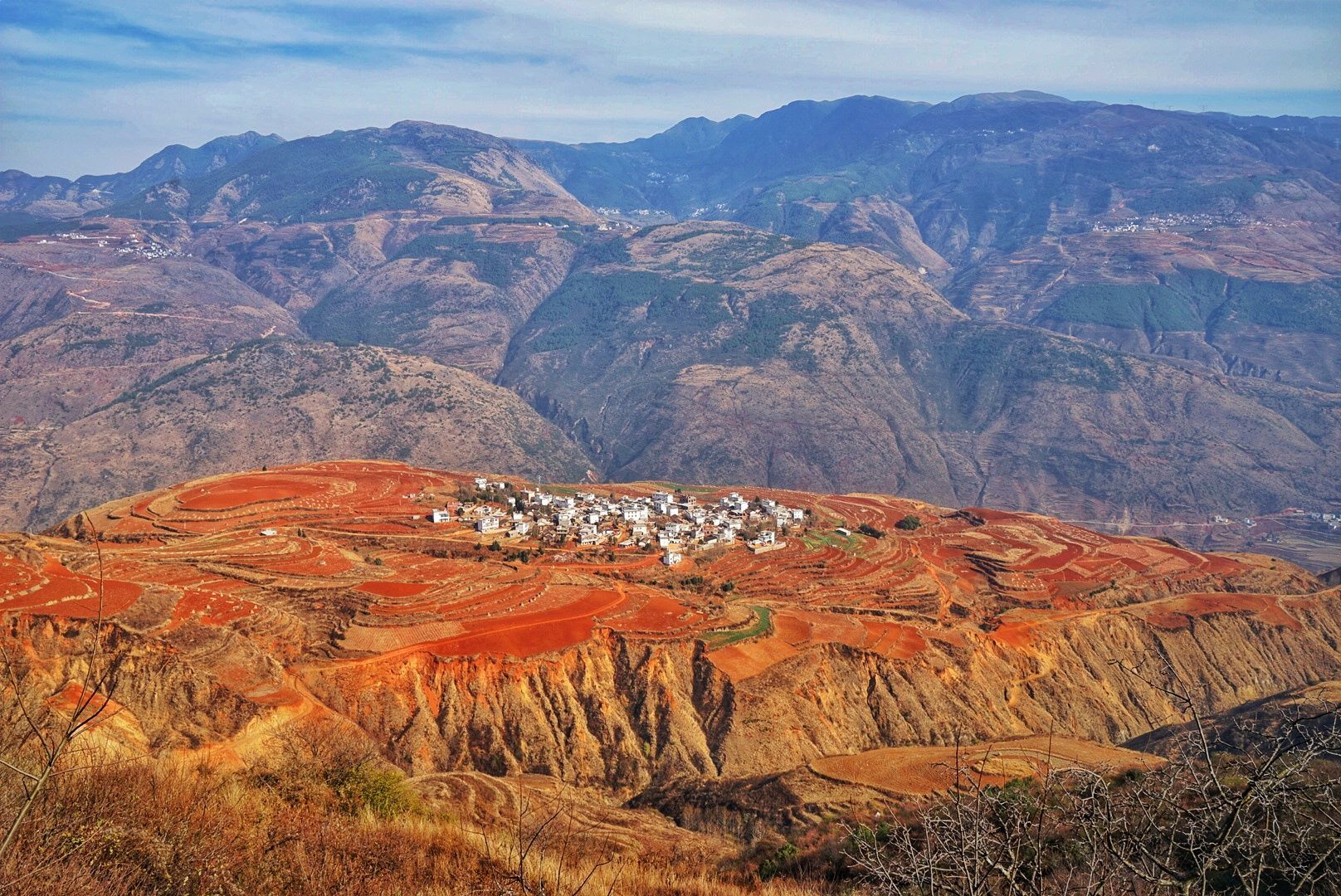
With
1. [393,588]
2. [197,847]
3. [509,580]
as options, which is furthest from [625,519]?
[197,847]

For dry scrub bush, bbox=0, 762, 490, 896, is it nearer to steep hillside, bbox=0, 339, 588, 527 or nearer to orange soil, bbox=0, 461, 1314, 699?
orange soil, bbox=0, 461, 1314, 699

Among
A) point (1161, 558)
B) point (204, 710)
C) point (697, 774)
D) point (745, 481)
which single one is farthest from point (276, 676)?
point (745, 481)

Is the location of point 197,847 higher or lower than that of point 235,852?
higher

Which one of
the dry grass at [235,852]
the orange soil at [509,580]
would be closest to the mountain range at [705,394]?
the orange soil at [509,580]

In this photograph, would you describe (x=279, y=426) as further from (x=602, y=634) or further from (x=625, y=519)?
(x=602, y=634)

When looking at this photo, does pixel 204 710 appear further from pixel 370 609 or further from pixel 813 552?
pixel 813 552

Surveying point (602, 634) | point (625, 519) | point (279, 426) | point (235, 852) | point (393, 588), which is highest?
point (235, 852)
